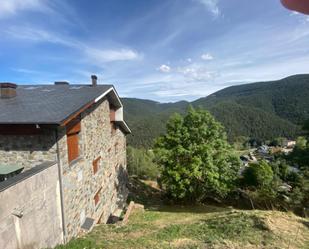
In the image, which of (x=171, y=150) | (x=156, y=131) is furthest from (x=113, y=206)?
(x=156, y=131)

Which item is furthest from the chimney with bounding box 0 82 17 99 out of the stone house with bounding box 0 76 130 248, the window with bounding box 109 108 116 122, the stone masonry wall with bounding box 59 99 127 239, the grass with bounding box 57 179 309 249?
the grass with bounding box 57 179 309 249

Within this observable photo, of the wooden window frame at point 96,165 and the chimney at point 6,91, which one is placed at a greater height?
the chimney at point 6,91

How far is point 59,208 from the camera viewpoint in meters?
7.43

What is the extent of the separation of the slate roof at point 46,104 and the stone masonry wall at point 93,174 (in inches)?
28.1

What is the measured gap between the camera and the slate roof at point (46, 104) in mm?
6959

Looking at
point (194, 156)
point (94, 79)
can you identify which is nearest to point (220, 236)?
point (194, 156)

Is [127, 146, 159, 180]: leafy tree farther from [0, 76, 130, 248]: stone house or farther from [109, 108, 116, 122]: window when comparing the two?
[0, 76, 130, 248]: stone house

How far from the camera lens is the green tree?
14.7 m

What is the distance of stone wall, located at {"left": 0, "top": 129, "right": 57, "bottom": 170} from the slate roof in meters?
0.56

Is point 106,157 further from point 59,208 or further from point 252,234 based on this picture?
point 252,234

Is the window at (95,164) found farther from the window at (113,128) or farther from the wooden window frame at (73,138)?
the window at (113,128)

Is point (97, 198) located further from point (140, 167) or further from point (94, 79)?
point (140, 167)

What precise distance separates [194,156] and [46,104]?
963 cm


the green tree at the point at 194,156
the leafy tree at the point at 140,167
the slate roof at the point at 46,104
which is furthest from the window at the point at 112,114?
the leafy tree at the point at 140,167
